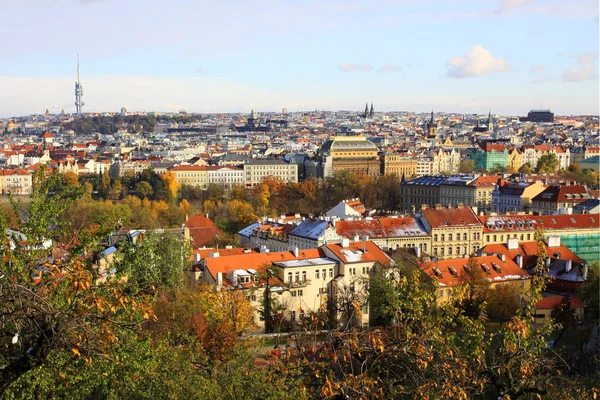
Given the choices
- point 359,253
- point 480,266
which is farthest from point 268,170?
point 480,266

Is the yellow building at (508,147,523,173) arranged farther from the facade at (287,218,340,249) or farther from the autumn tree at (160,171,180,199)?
the facade at (287,218,340,249)

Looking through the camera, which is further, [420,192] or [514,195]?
[420,192]

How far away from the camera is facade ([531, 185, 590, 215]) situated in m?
41.9

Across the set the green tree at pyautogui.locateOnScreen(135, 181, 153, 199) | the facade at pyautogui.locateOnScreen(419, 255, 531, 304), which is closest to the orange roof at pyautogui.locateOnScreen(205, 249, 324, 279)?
the facade at pyautogui.locateOnScreen(419, 255, 531, 304)

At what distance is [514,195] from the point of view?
152 feet

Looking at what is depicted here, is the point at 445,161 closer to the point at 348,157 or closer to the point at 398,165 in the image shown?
the point at 398,165

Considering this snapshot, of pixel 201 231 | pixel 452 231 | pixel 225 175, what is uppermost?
pixel 452 231

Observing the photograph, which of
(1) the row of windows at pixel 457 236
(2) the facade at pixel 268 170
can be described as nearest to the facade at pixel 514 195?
(1) the row of windows at pixel 457 236

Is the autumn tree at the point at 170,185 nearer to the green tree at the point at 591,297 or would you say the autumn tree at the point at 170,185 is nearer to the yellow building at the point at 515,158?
the yellow building at the point at 515,158

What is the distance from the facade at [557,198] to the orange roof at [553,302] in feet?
62.6

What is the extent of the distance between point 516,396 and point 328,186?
184 feet

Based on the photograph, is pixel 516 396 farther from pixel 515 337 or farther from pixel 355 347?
pixel 355 347

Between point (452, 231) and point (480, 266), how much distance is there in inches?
350

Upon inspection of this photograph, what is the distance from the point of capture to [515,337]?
757 cm
